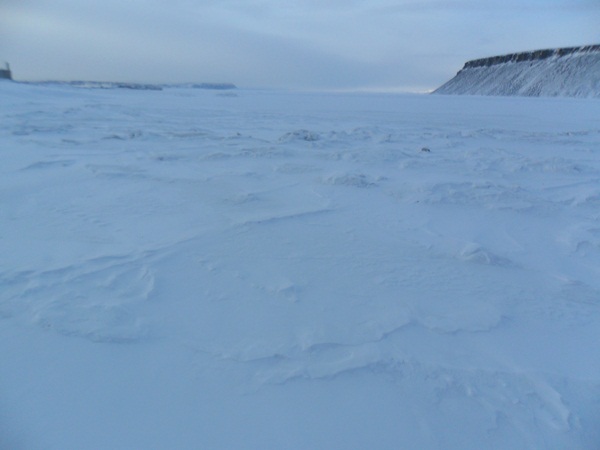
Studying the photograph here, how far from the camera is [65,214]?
317cm

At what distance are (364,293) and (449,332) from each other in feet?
1.62

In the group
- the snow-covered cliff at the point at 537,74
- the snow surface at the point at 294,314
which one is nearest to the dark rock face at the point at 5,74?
→ the snow surface at the point at 294,314

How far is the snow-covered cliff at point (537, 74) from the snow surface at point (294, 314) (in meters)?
55.7

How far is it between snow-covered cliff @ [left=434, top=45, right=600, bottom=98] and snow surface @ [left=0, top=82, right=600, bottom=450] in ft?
183

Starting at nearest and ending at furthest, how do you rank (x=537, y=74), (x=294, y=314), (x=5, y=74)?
1. (x=294, y=314)
2. (x=5, y=74)
3. (x=537, y=74)

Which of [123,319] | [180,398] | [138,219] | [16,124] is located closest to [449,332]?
[180,398]

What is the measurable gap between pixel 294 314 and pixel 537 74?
76.1 m

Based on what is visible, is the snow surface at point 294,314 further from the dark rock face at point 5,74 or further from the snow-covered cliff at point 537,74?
the snow-covered cliff at point 537,74

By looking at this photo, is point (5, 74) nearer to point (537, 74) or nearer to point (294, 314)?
point (294, 314)

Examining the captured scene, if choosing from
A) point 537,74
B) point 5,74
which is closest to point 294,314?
point 5,74

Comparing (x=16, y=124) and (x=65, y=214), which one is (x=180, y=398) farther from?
(x=16, y=124)

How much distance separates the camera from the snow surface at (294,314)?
4.88 ft

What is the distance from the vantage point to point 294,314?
206 centimetres

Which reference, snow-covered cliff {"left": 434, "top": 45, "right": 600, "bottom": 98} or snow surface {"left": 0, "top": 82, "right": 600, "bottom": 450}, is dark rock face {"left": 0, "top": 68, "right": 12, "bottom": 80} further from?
snow-covered cliff {"left": 434, "top": 45, "right": 600, "bottom": 98}
